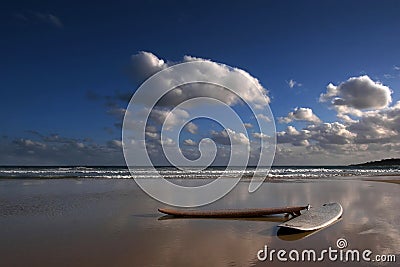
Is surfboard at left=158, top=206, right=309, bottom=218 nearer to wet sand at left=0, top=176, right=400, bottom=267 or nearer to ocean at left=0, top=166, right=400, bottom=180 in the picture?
wet sand at left=0, top=176, right=400, bottom=267

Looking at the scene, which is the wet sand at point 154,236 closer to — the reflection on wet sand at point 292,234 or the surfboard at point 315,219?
the reflection on wet sand at point 292,234

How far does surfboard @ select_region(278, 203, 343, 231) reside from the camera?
24.9 feet

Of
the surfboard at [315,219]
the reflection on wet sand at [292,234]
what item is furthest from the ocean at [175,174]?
the reflection on wet sand at [292,234]

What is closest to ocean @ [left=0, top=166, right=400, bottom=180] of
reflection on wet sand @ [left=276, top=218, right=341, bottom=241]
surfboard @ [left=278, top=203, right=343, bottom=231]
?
surfboard @ [left=278, top=203, right=343, bottom=231]

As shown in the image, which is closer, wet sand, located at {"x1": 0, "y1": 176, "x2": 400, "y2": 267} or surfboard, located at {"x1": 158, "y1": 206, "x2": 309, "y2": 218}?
wet sand, located at {"x1": 0, "y1": 176, "x2": 400, "y2": 267}

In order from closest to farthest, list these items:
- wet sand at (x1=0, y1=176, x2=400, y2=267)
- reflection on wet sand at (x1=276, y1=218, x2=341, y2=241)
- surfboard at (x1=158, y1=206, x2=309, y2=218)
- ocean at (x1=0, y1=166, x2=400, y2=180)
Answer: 1. wet sand at (x1=0, y1=176, x2=400, y2=267)
2. reflection on wet sand at (x1=276, y1=218, x2=341, y2=241)
3. surfboard at (x1=158, y1=206, x2=309, y2=218)
4. ocean at (x1=0, y1=166, x2=400, y2=180)

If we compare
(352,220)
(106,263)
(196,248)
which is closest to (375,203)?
(352,220)

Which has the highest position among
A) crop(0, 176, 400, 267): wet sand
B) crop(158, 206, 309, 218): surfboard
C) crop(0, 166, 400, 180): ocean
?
crop(0, 166, 400, 180): ocean

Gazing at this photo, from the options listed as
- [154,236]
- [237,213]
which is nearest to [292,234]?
[237,213]

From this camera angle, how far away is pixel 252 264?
5.58 m

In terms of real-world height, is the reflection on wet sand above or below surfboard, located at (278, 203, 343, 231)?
below

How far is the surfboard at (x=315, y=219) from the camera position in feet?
24.9

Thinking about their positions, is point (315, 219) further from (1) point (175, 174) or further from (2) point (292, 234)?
(1) point (175, 174)

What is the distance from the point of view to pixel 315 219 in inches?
330
